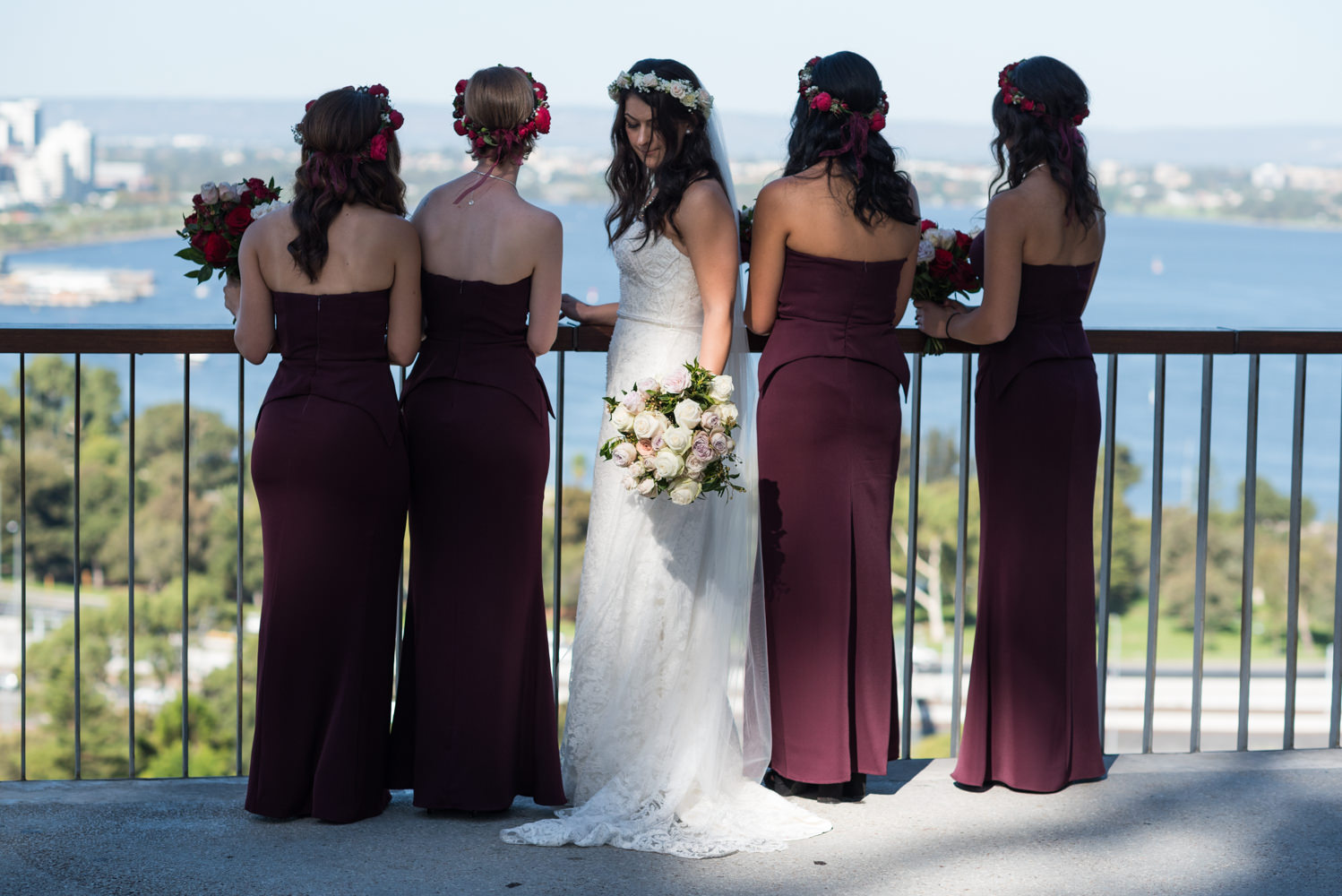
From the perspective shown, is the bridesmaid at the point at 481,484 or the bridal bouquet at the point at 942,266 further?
the bridal bouquet at the point at 942,266

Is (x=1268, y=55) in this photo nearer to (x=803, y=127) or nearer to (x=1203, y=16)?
(x=1203, y=16)

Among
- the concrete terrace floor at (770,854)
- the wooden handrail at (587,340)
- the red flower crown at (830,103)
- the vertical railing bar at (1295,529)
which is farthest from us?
the vertical railing bar at (1295,529)

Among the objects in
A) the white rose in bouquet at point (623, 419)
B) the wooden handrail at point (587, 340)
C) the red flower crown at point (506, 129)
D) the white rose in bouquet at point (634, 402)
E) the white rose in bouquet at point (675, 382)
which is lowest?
the white rose in bouquet at point (623, 419)

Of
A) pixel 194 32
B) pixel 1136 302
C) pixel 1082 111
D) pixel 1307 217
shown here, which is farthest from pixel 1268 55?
pixel 1082 111

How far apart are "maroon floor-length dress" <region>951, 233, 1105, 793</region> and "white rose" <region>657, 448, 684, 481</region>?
112 centimetres

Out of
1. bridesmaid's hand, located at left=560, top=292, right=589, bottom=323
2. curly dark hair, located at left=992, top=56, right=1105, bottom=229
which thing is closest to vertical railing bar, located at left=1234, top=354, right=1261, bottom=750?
curly dark hair, located at left=992, top=56, right=1105, bottom=229

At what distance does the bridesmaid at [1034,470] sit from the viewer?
3.94 m

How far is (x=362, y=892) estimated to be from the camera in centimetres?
328

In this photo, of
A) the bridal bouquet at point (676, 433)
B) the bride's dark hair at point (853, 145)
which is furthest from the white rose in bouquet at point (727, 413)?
the bride's dark hair at point (853, 145)

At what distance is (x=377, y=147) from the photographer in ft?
11.6

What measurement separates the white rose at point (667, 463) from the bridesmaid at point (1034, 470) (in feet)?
3.55

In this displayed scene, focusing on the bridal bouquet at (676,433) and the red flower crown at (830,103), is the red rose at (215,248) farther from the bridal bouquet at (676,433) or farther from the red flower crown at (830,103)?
the red flower crown at (830,103)

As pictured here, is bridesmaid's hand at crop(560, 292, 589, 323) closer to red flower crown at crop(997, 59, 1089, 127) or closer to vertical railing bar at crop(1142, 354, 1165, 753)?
red flower crown at crop(997, 59, 1089, 127)

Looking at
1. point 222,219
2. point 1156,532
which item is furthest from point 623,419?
point 1156,532
